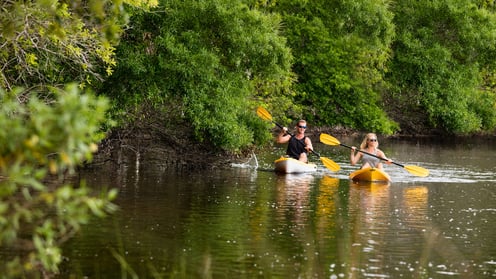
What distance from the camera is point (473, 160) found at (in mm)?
35438

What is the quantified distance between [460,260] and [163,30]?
1358cm

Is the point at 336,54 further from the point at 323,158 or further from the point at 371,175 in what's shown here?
the point at 371,175

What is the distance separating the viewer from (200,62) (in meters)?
25.3

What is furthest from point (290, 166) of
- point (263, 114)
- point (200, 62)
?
point (200, 62)

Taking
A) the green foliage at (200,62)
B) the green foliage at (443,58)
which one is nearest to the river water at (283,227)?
the green foliage at (200,62)

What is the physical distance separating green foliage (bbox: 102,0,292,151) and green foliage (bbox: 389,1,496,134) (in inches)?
937

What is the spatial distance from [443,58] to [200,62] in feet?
88.2

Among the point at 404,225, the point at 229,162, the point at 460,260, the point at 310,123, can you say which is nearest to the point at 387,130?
the point at 310,123

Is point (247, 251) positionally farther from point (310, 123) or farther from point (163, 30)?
point (310, 123)

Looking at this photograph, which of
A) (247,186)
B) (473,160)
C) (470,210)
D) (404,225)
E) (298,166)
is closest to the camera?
(404,225)

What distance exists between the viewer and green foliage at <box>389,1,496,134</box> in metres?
49.8

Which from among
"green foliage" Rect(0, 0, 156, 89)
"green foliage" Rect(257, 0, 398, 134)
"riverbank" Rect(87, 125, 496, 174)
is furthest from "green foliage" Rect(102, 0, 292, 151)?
"green foliage" Rect(257, 0, 398, 134)

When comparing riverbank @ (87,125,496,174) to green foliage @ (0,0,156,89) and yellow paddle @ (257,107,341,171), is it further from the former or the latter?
green foliage @ (0,0,156,89)

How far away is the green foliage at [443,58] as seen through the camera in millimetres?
49781
